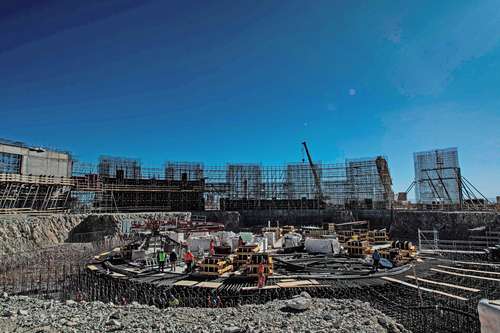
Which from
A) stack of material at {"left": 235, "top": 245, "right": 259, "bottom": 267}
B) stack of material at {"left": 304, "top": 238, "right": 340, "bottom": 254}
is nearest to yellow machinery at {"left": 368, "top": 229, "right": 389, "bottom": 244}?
stack of material at {"left": 304, "top": 238, "right": 340, "bottom": 254}

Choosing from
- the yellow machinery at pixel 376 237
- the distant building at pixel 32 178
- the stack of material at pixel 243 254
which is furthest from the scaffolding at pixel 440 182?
the distant building at pixel 32 178

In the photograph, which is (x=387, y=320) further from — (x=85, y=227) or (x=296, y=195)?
(x=296, y=195)

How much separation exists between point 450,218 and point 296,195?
67.5ft

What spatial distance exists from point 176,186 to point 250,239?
25736 millimetres

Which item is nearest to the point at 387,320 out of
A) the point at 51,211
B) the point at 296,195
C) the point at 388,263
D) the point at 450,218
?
the point at 388,263

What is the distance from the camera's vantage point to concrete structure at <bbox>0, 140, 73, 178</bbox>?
104 feet

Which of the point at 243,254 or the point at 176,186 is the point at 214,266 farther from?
the point at 176,186

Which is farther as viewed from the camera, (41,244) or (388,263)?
(41,244)

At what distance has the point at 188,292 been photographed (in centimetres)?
1217

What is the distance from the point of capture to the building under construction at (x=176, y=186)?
32.7 m

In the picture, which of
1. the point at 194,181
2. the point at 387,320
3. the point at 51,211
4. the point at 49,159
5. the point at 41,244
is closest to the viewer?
the point at 387,320

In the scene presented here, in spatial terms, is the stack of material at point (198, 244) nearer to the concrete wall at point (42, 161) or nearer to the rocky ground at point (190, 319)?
the rocky ground at point (190, 319)

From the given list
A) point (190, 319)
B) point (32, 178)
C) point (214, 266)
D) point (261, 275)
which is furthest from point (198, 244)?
point (32, 178)

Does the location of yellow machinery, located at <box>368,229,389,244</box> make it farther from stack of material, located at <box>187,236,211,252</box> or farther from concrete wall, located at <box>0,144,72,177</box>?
concrete wall, located at <box>0,144,72,177</box>
